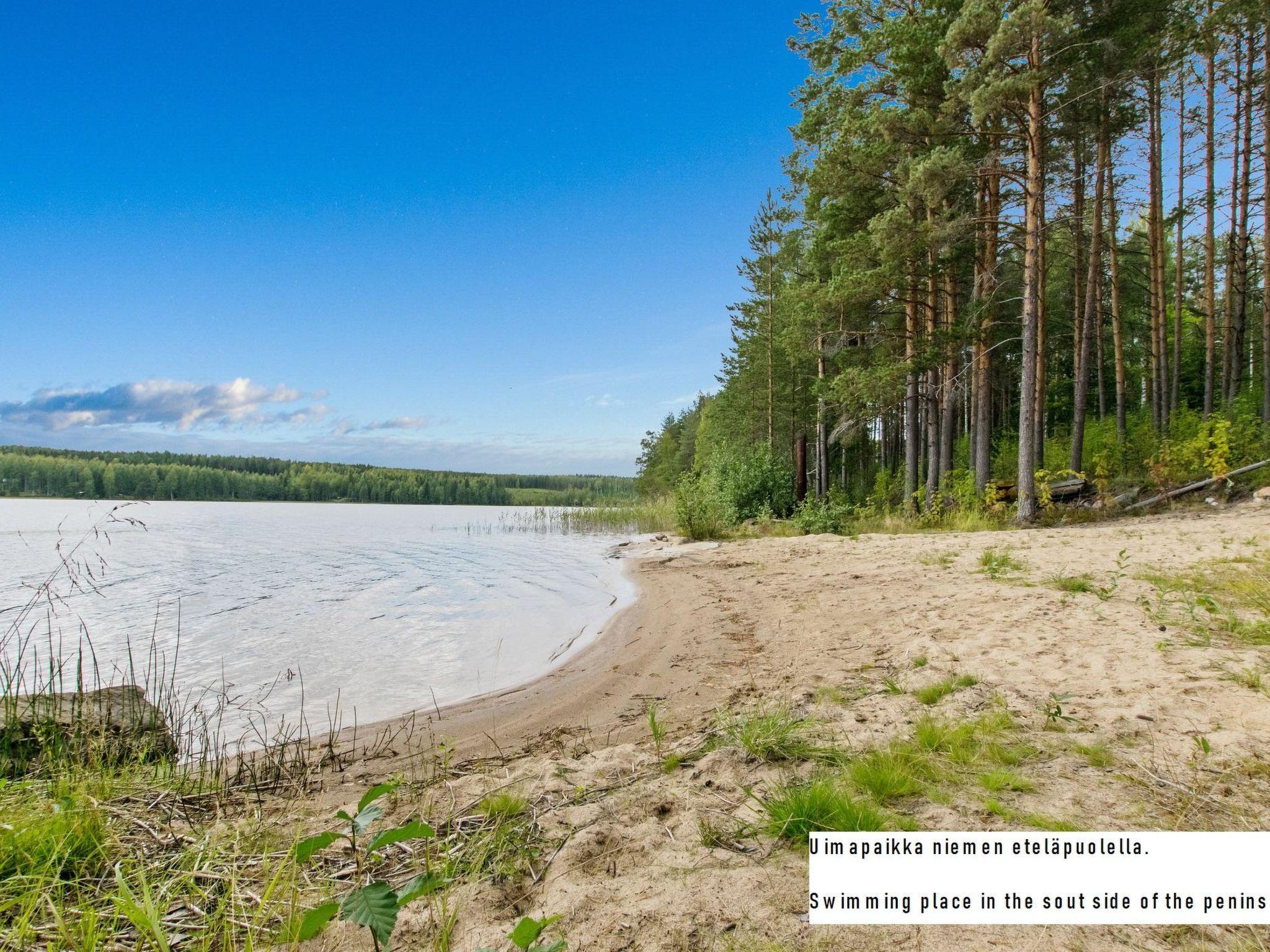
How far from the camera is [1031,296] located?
12.8m

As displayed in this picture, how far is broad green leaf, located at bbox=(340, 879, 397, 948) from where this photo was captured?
1377 mm

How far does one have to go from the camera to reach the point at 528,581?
494 inches

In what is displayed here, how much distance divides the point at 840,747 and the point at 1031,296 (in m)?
13.5

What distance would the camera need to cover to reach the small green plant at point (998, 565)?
738 cm

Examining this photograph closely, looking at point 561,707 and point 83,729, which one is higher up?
point 83,729

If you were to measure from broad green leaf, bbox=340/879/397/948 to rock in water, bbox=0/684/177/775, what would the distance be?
273 cm

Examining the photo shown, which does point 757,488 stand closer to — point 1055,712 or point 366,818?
point 1055,712

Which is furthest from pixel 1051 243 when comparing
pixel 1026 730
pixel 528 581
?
pixel 1026 730

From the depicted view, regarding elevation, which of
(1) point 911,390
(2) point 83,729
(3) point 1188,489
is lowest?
(2) point 83,729

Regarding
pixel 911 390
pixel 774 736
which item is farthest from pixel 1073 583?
pixel 911 390

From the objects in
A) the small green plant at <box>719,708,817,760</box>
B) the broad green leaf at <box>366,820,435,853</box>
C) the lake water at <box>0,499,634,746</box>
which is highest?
the broad green leaf at <box>366,820,435,853</box>

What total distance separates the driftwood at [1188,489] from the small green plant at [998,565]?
24.4ft

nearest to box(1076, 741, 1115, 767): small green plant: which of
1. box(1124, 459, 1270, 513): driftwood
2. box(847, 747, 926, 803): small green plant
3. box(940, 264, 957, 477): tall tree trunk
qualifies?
box(847, 747, 926, 803): small green plant

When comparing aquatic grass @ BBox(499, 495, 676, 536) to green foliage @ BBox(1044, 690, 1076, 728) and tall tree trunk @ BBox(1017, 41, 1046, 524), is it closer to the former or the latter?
tall tree trunk @ BBox(1017, 41, 1046, 524)
